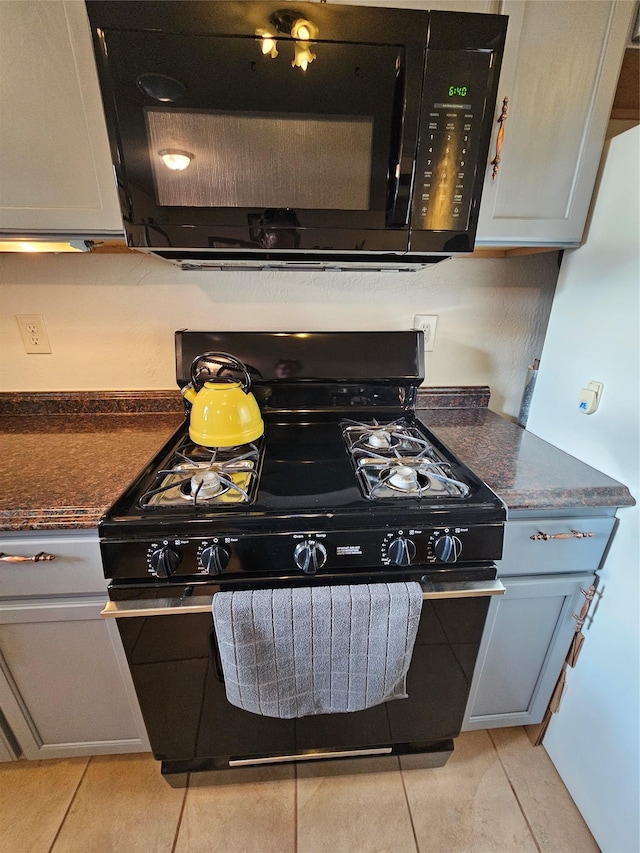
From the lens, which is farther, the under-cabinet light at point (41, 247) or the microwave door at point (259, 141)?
the under-cabinet light at point (41, 247)

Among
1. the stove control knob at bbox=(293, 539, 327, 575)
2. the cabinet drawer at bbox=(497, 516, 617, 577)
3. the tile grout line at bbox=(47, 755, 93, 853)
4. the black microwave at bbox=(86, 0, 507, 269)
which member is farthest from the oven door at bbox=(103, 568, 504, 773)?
the black microwave at bbox=(86, 0, 507, 269)

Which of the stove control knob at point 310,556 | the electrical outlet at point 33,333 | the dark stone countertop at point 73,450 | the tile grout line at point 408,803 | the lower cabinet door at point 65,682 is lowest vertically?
the tile grout line at point 408,803

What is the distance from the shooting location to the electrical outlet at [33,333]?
120cm

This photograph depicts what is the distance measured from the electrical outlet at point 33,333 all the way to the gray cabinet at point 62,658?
71 cm

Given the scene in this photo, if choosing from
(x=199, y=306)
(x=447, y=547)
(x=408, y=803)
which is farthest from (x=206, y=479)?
(x=408, y=803)

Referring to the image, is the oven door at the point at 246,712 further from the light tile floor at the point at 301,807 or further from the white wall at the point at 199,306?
the white wall at the point at 199,306

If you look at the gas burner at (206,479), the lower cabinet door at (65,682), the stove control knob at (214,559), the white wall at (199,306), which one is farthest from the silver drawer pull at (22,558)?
the white wall at (199,306)

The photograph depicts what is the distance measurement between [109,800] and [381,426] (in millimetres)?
1333

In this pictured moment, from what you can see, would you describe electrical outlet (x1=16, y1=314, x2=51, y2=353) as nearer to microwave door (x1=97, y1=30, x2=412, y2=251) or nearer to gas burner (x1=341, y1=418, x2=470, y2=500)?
microwave door (x1=97, y1=30, x2=412, y2=251)

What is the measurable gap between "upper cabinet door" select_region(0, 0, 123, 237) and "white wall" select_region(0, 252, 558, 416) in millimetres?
297

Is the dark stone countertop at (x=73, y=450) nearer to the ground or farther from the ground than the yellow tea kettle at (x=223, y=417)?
nearer to the ground

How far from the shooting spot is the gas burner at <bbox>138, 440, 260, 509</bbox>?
802 mm

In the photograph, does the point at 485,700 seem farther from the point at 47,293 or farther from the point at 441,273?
the point at 47,293

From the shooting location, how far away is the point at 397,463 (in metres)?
0.94
